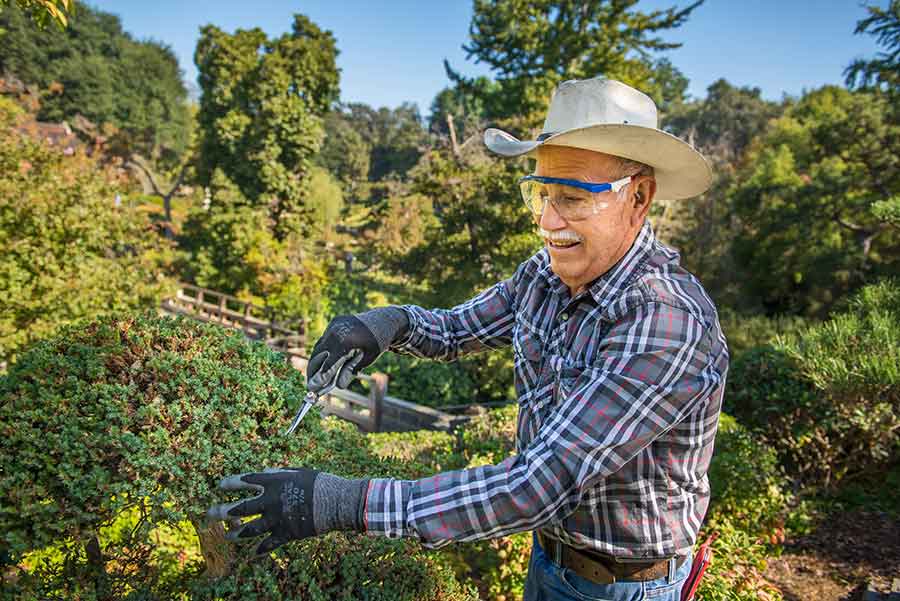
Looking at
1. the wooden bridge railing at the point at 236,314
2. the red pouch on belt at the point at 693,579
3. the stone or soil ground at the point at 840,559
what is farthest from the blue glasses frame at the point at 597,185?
the wooden bridge railing at the point at 236,314

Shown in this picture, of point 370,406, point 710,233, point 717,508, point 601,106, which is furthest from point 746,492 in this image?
point 710,233

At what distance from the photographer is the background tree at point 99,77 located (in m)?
39.2

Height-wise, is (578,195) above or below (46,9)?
below

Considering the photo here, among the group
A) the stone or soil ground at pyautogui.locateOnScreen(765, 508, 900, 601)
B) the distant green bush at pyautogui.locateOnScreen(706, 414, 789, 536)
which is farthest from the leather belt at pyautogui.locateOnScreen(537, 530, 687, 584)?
the distant green bush at pyautogui.locateOnScreen(706, 414, 789, 536)

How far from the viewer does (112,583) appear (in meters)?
2.04

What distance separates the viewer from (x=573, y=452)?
133 cm

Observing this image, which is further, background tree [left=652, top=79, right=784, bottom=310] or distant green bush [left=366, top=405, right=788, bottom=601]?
background tree [left=652, top=79, right=784, bottom=310]

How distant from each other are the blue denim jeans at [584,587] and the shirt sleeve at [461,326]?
810 mm

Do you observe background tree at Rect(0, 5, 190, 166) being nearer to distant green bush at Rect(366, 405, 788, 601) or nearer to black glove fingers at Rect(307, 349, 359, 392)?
distant green bush at Rect(366, 405, 788, 601)

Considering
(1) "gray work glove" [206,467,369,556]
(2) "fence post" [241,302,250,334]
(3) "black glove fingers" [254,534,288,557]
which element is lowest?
(2) "fence post" [241,302,250,334]

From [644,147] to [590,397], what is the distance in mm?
729

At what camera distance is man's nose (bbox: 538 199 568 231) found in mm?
1682

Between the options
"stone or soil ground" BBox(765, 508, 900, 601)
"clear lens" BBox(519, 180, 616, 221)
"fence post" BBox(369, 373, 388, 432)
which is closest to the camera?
"clear lens" BBox(519, 180, 616, 221)

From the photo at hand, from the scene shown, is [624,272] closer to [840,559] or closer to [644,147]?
[644,147]
